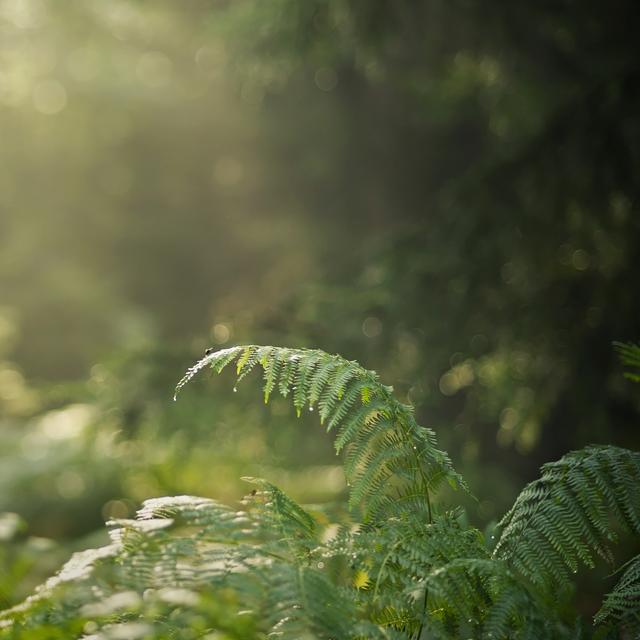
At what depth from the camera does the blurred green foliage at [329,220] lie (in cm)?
396

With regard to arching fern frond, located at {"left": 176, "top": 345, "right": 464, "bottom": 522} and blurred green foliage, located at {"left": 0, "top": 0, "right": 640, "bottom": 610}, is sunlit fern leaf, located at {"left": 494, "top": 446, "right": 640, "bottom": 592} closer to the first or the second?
arching fern frond, located at {"left": 176, "top": 345, "right": 464, "bottom": 522}

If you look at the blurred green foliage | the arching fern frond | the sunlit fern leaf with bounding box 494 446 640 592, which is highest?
the blurred green foliage

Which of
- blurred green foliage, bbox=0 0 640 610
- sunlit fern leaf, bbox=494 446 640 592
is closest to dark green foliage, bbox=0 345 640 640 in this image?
sunlit fern leaf, bbox=494 446 640 592

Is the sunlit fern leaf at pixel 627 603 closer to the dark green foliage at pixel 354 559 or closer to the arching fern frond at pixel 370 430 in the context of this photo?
the dark green foliage at pixel 354 559

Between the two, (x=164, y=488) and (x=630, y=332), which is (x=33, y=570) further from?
(x=630, y=332)

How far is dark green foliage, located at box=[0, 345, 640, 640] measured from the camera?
118cm

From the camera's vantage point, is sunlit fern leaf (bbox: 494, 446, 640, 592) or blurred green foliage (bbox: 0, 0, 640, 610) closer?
sunlit fern leaf (bbox: 494, 446, 640, 592)

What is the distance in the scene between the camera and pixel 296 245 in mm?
7539

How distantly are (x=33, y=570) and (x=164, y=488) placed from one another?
2000mm

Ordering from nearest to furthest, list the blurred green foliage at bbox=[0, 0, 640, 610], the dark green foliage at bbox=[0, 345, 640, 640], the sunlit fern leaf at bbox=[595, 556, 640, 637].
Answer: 1. the dark green foliage at bbox=[0, 345, 640, 640]
2. the sunlit fern leaf at bbox=[595, 556, 640, 637]
3. the blurred green foliage at bbox=[0, 0, 640, 610]

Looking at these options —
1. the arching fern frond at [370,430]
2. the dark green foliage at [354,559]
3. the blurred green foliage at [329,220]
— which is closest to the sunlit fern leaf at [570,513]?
the dark green foliage at [354,559]

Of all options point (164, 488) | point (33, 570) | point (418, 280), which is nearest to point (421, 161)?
point (418, 280)

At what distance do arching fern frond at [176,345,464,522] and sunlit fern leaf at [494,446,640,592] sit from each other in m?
0.17

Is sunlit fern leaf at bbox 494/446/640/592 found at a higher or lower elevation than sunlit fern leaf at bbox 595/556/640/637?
higher
